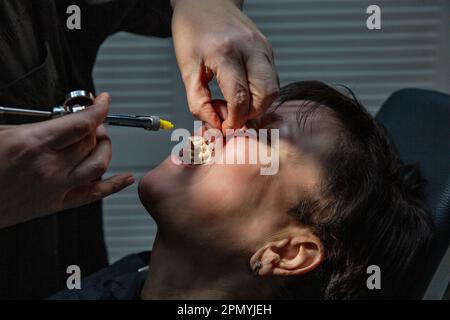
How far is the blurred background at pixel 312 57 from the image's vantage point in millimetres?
1922

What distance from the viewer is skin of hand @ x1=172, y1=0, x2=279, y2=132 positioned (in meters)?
1.01

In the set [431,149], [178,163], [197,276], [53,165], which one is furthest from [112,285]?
[431,149]

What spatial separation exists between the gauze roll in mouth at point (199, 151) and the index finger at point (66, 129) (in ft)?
0.82

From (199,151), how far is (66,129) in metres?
0.31

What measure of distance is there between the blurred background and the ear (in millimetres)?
839

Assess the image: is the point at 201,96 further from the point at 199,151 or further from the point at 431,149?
the point at 431,149

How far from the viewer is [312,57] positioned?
1.95m

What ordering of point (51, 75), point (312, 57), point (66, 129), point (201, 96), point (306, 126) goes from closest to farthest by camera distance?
point (66, 129)
point (201, 96)
point (306, 126)
point (51, 75)
point (312, 57)

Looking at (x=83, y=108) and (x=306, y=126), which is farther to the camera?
(x=306, y=126)

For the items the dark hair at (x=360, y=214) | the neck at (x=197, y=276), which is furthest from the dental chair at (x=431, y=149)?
the neck at (x=197, y=276)

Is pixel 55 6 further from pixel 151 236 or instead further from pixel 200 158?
pixel 151 236

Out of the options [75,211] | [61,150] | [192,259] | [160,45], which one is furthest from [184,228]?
[160,45]

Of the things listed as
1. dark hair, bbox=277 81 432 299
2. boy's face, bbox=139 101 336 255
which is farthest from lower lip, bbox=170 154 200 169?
dark hair, bbox=277 81 432 299

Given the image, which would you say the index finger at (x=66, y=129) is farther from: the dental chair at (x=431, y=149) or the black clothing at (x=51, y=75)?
Answer: the dental chair at (x=431, y=149)
